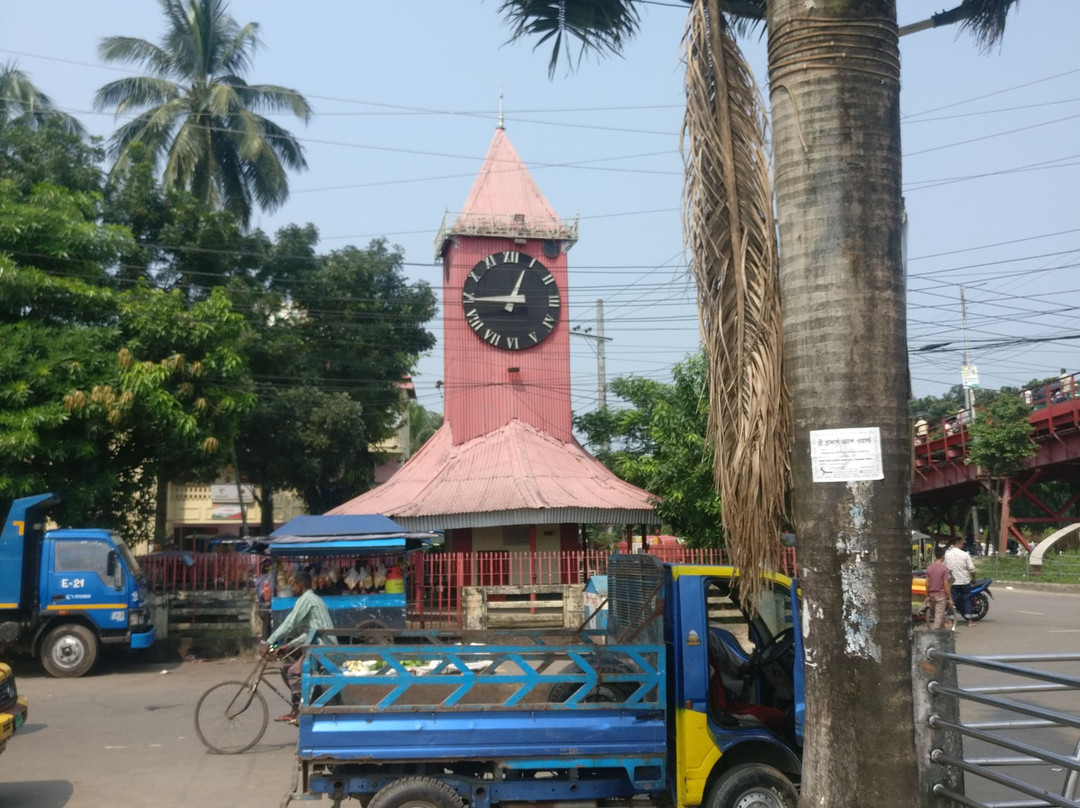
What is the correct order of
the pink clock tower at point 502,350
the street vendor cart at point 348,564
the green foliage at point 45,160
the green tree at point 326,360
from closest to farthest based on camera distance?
the street vendor cart at point 348,564
the green foliage at point 45,160
the pink clock tower at point 502,350
the green tree at point 326,360

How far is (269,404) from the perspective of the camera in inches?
1190

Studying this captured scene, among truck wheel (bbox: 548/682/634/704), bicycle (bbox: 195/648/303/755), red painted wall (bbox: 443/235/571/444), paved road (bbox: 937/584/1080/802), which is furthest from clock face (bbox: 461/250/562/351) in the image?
truck wheel (bbox: 548/682/634/704)

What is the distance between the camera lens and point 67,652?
16047 millimetres

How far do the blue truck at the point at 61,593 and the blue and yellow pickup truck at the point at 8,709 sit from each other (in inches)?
311

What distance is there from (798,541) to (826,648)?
0.41 m

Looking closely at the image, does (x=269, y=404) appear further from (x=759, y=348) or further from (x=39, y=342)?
(x=759, y=348)

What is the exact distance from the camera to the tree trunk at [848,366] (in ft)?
12.2

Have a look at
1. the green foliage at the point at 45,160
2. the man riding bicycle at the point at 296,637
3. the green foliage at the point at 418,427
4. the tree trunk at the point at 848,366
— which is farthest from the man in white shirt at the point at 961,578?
the green foliage at the point at 418,427

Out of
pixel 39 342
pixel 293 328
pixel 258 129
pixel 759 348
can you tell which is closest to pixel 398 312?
pixel 293 328

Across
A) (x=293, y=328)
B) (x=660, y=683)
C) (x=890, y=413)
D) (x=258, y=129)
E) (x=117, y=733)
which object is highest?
(x=258, y=129)

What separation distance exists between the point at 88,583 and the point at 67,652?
112 cm

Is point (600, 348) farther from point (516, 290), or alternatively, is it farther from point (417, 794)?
point (417, 794)

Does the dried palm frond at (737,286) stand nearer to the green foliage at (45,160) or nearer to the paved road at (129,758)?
the paved road at (129,758)

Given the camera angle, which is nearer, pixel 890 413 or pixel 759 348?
pixel 890 413
